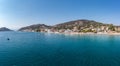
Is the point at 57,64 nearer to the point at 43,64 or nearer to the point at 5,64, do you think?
the point at 43,64

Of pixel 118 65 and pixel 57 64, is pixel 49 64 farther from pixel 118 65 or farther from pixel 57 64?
pixel 118 65

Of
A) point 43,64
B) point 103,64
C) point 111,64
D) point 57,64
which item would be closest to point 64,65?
point 57,64

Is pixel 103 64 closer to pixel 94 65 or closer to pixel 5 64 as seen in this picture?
pixel 94 65

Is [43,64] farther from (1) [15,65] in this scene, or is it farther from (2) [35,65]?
(1) [15,65]

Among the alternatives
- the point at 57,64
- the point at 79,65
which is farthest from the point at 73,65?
the point at 57,64

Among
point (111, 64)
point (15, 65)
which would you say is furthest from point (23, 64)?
point (111, 64)

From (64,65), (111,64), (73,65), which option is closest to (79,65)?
(73,65)
